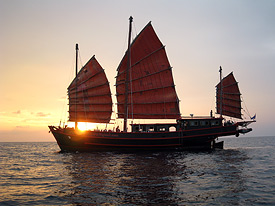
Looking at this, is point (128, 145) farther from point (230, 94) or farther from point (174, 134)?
point (230, 94)

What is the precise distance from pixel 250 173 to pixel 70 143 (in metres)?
24.3

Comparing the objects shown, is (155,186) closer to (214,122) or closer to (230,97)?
(214,122)

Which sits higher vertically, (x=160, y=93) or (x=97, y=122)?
(x=160, y=93)

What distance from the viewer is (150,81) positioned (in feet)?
120

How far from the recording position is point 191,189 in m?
12.9

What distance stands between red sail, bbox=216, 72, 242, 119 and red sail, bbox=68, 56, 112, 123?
21123 mm

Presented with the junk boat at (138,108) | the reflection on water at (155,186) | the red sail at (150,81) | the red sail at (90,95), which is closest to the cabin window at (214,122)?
the junk boat at (138,108)

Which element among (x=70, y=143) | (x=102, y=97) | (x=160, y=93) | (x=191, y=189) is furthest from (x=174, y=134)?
(x=191, y=189)

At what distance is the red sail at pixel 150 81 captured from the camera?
36469mm

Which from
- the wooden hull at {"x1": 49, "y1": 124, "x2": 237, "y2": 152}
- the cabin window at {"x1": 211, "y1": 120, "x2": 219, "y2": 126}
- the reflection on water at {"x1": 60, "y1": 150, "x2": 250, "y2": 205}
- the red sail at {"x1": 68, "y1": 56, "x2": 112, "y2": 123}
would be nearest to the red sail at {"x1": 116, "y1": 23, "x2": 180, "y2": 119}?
the red sail at {"x1": 68, "y1": 56, "x2": 112, "y2": 123}

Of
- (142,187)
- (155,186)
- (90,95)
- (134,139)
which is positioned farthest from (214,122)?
(142,187)

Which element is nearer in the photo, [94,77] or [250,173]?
[250,173]

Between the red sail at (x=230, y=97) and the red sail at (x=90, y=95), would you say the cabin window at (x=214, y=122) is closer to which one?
the red sail at (x=230, y=97)

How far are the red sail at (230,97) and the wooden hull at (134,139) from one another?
10.4m
